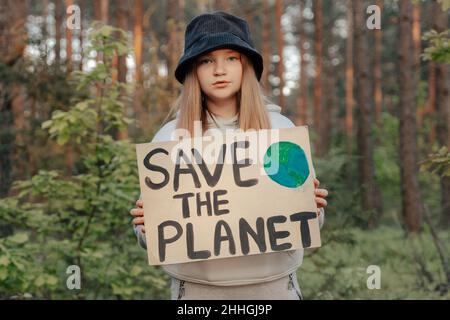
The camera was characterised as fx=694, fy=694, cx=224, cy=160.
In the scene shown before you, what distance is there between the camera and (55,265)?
238 inches

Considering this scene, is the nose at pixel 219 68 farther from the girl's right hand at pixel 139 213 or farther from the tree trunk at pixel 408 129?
the tree trunk at pixel 408 129

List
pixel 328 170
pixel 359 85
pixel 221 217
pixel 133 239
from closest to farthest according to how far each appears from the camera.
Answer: pixel 221 217 → pixel 133 239 → pixel 328 170 → pixel 359 85

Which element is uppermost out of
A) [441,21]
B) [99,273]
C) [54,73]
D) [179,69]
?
[441,21]

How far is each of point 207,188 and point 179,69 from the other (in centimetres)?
53

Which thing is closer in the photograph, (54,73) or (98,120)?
(98,120)

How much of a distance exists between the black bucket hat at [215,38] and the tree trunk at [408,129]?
11452 mm

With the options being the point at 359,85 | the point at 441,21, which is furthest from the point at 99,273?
the point at 359,85

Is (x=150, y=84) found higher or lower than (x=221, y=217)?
higher

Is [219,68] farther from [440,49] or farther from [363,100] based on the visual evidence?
[363,100]

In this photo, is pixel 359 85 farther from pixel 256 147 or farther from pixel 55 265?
pixel 256 147

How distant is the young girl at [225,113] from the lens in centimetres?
269

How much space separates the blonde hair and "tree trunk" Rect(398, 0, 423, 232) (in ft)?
37.6

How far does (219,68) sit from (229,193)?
512 mm

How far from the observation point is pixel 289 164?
2.78 m
